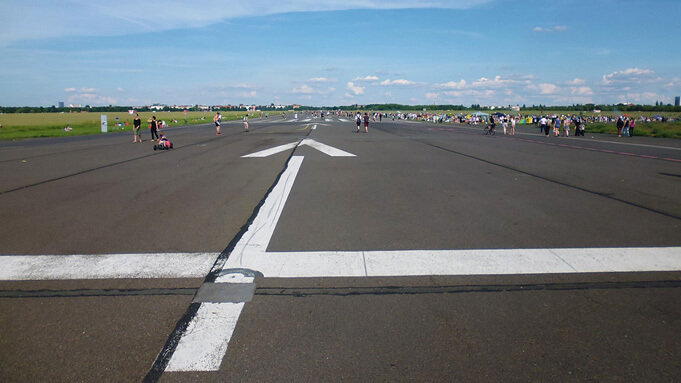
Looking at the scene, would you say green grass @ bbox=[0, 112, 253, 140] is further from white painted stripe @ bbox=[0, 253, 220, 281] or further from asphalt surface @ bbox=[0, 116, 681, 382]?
white painted stripe @ bbox=[0, 253, 220, 281]

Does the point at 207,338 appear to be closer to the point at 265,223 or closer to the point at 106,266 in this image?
the point at 106,266

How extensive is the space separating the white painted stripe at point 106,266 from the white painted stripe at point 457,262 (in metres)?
0.45

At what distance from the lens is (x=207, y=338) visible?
329 cm

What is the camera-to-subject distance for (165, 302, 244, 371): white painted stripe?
2.96 meters

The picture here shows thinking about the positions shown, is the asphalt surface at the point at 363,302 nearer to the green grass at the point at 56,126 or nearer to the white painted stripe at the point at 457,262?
the white painted stripe at the point at 457,262

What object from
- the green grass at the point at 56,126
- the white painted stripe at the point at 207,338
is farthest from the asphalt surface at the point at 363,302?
the green grass at the point at 56,126

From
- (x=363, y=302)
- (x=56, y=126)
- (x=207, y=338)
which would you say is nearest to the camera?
(x=207, y=338)

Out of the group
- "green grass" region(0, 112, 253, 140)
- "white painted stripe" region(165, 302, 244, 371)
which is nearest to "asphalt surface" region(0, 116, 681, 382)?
"white painted stripe" region(165, 302, 244, 371)

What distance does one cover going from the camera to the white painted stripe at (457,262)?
4.60m

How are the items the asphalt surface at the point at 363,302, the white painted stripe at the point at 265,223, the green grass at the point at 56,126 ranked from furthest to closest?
the green grass at the point at 56,126, the white painted stripe at the point at 265,223, the asphalt surface at the point at 363,302

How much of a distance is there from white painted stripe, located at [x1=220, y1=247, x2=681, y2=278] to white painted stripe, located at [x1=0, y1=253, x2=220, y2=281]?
0.45 metres

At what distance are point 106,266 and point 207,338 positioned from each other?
7.20 ft

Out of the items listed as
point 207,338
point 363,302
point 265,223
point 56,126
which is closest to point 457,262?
point 363,302

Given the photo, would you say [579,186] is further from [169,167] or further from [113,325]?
[169,167]
